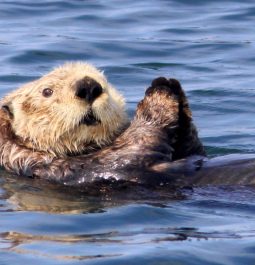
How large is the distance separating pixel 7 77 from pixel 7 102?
3303 millimetres

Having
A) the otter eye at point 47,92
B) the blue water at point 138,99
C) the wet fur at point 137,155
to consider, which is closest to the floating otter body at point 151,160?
the wet fur at point 137,155

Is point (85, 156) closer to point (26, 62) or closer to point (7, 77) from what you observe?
point (7, 77)

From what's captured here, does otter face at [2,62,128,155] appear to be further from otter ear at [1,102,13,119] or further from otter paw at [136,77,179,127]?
otter paw at [136,77,179,127]

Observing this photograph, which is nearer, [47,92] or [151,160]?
[151,160]

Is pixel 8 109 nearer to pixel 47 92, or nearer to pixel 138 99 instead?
pixel 47 92

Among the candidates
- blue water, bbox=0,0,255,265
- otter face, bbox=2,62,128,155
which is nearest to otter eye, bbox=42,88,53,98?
otter face, bbox=2,62,128,155

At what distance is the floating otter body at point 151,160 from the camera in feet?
22.6

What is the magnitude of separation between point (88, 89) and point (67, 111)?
0.29 meters

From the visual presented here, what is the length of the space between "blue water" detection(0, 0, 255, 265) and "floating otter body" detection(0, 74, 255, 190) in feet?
0.47

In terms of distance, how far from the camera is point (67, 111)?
694cm

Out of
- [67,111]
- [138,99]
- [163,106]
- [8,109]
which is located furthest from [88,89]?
[138,99]

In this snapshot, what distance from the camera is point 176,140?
7.34 meters

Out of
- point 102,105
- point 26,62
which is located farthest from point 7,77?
point 102,105

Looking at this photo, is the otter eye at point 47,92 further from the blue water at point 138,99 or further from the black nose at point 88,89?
the blue water at point 138,99
